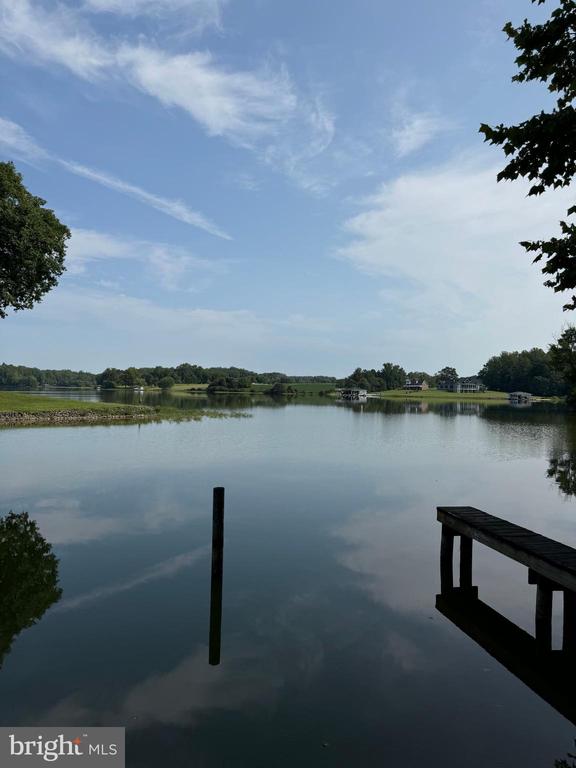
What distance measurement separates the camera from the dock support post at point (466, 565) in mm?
13944

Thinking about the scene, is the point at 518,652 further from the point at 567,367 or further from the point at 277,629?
the point at 567,367

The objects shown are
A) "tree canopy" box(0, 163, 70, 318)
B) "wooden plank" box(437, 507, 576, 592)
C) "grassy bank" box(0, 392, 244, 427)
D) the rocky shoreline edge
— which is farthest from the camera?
"grassy bank" box(0, 392, 244, 427)

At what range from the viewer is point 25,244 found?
42.2 meters

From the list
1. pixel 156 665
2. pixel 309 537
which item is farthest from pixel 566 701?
pixel 309 537

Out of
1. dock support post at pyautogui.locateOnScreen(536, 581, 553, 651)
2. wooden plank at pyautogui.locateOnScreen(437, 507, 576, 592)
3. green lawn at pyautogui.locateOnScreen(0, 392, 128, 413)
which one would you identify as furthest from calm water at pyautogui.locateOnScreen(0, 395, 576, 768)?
green lawn at pyautogui.locateOnScreen(0, 392, 128, 413)

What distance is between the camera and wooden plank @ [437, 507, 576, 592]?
1054 centimetres

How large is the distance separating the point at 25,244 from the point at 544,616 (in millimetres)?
44295

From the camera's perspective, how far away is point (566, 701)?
8.80m

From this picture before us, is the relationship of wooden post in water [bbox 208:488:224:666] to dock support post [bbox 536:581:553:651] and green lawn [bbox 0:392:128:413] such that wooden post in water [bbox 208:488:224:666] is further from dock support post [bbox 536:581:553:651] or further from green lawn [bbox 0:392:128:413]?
green lawn [bbox 0:392:128:413]

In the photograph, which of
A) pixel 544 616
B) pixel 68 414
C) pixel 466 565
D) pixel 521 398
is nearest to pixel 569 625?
pixel 544 616

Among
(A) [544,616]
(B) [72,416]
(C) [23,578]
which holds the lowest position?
(C) [23,578]

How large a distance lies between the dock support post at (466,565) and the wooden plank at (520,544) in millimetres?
358

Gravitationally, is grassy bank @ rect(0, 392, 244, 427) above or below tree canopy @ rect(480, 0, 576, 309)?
below

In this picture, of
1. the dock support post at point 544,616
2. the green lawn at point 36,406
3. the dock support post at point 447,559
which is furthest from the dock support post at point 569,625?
the green lawn at point 36,406
